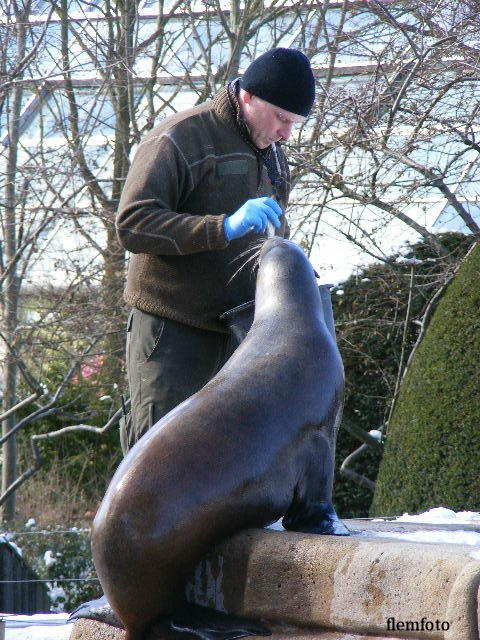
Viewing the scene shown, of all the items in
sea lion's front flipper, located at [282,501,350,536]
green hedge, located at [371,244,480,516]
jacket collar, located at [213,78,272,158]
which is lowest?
sea lion's front flipper, located at [282,501,350,536]

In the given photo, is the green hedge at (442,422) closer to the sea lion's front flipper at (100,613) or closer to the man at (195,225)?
the man at (195,225)

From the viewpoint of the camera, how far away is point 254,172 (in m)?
3.76

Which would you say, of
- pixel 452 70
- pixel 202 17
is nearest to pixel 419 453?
pixel 452 70

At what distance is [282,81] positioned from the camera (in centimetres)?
354

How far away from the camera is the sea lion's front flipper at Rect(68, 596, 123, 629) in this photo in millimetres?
2730

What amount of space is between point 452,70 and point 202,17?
9.48 ft

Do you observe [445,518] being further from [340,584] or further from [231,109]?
[340,584]

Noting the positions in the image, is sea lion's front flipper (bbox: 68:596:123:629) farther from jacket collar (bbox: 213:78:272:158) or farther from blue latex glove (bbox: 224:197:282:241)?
jacket collar (bbox: 213:78:272:158)

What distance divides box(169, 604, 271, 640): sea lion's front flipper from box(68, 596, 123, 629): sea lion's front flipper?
0.22 metres

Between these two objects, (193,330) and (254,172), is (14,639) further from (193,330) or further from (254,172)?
(254,172)

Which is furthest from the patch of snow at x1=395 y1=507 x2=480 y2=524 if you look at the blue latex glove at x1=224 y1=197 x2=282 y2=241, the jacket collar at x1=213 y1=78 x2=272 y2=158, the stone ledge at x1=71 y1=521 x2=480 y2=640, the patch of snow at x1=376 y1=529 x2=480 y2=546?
the jacket collar at x1=213 y1=78 x2=272 y2=158

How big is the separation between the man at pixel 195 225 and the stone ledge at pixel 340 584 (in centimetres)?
100

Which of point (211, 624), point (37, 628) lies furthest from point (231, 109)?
point (37, 628)

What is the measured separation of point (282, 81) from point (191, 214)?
1.83 feet
